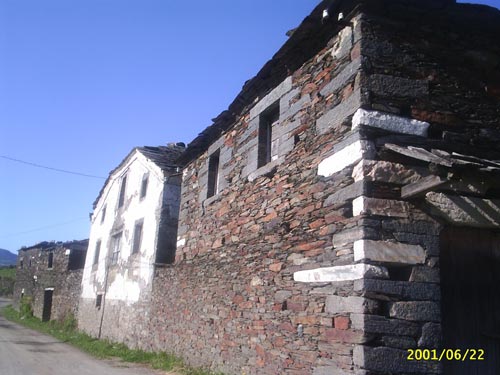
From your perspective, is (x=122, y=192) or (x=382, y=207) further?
(x=122, y=192)

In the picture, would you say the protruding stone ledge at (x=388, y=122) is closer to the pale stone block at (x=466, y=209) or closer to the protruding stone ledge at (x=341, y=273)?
the pale stone block at (x=466, y=209)

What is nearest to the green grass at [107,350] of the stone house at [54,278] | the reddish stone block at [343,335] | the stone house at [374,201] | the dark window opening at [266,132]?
the stone house at [54,278]

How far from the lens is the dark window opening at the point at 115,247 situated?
49.5ft

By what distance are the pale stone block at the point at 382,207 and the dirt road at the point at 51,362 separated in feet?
19.7

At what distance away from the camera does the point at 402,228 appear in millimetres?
4629

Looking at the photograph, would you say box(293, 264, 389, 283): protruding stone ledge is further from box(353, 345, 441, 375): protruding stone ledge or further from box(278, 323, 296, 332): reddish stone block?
box(353, 345, 441, 375): protruding stone ledge

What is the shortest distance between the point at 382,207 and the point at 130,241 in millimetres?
10652

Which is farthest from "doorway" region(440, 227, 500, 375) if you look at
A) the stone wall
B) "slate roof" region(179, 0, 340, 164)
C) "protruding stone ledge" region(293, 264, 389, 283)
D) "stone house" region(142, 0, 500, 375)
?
"slate roof" region(179, 0, 340, 164)

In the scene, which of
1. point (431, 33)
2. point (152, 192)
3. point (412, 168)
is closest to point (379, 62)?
point (431, 33)

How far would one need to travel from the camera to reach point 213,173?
9.53m

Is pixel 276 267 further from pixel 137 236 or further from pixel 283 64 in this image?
pixel 137 236

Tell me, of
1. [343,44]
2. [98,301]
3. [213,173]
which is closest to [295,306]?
[343,44]

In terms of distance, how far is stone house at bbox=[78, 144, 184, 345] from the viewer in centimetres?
1198
